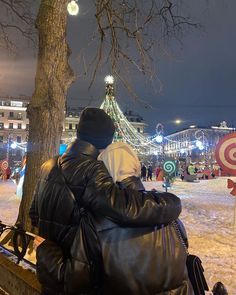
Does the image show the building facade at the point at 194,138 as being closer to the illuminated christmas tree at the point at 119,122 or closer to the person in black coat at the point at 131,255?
the illuminated christmas tree at the point at 119,122

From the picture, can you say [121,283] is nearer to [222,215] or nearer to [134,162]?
[134,162]

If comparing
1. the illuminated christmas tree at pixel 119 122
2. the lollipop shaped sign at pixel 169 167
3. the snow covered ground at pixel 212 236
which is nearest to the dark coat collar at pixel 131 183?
the snow covered ground at pixel 212 236

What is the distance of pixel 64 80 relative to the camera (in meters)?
6.48

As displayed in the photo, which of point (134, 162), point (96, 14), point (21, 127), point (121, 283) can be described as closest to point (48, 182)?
point (134, 162)

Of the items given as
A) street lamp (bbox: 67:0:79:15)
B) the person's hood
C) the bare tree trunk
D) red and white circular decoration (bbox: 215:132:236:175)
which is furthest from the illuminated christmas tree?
the person's hood

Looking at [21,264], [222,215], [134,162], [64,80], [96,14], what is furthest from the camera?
[222,215]

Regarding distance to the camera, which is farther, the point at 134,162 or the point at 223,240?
the point at 223,240

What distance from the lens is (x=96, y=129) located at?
7.25ft

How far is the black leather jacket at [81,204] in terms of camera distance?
1939 mm

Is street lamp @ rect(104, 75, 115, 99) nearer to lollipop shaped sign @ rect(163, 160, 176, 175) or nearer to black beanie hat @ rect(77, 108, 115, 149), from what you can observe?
black beanie hat @ rect(77, 108, 115, 149)

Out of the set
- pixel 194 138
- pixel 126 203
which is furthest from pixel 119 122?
pixel 194 138

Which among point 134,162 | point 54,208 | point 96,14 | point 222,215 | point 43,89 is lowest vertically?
point 222,215

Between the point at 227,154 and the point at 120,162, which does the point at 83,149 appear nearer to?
the point at 120,162

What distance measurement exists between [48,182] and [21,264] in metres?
2.37
